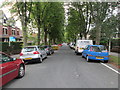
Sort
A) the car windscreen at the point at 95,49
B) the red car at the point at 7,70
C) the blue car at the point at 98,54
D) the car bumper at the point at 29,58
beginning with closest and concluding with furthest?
the red car at the point at 7,70 < the car bumper at the point at 29,58 < the blue car at the point at 98,54 < the car windscreen at the point at 95,49

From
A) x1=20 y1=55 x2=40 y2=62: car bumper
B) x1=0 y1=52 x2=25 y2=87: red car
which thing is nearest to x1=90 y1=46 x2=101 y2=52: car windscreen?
x1=20 y1=55 x2=40 y2=62: car bumper

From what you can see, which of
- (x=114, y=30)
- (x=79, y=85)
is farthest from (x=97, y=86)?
(x=114, y=30)

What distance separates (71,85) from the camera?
168 inches

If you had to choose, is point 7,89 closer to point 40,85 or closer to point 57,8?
point 40,85

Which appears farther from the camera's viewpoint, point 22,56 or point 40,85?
point 22,56

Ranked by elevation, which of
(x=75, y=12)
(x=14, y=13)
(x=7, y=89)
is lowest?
(x=7, y=89)

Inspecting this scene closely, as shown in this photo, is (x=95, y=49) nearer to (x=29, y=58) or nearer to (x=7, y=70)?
(x=29, y=58)

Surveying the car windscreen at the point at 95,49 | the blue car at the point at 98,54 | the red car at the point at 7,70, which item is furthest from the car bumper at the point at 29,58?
the car windscreen at the point at 95,49

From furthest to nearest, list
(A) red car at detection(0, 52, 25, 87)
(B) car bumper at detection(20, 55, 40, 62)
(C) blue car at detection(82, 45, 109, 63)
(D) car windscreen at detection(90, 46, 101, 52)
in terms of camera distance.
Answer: (D) car windscreen at detection(90, 46, 101, 52) < (C) blue car at detection(82, 45, 109, 63) < (B) car bumper at detection(20, 55, 40, 62) < (A) red car at detection(0, 52, 25, 87)

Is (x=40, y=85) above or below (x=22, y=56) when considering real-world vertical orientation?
below

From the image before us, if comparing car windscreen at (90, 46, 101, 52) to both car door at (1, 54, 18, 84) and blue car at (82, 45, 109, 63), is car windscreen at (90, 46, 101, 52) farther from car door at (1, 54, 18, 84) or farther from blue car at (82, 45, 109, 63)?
car door at (1, 54, 18, 84)

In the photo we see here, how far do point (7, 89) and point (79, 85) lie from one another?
2780 mm

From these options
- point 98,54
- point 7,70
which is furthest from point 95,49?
point 7,70

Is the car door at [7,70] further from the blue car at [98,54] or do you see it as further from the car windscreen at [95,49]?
the car windscreen at [95,49]
